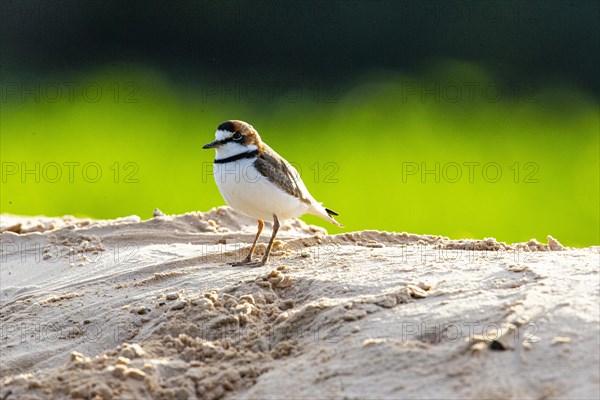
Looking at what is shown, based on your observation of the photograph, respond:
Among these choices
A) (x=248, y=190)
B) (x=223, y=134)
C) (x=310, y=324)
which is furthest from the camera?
(x=223, y=134)

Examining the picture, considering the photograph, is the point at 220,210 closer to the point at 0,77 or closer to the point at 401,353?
the point at 401,353

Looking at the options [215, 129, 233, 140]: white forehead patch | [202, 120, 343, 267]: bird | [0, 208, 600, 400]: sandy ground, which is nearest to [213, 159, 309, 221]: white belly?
[202, 120, 343, 267]: bird

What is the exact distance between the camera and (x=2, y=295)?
19.6 feet

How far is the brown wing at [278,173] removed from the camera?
20.2 ft

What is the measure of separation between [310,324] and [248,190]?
1833mm

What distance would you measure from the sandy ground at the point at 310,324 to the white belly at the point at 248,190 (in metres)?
0.35

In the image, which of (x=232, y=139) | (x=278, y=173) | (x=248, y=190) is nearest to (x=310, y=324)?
(x=248, y=190)

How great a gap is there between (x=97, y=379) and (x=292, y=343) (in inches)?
35.0

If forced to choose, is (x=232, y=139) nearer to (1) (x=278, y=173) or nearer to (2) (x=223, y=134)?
(2) (x=223, y=134)

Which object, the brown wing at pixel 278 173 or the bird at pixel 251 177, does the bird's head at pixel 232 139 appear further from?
the brown wing at pixel 278 173

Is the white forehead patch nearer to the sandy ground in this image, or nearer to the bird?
the bird

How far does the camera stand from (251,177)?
19.9 feet

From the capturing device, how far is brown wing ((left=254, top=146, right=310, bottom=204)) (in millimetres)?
6148

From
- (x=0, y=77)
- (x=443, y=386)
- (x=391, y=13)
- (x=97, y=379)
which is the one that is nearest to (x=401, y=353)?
(x=443, y=386)
